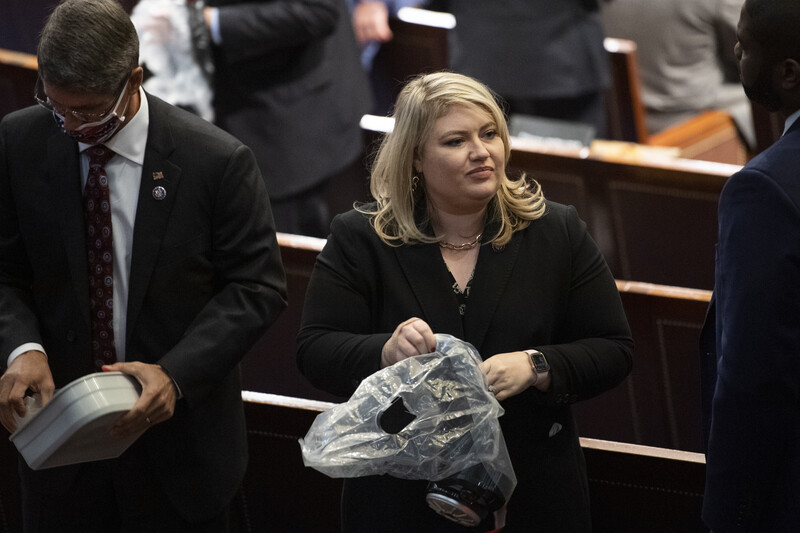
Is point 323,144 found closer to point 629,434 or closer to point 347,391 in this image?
point 629,434

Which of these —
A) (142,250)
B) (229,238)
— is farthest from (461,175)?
(142,250)

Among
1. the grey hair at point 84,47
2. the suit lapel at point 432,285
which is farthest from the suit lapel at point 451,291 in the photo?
the grey hair at point 84,47

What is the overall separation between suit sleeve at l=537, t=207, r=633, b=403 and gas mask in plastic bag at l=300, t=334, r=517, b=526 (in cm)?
15

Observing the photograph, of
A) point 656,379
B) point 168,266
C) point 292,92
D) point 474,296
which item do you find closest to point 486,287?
point 474,296

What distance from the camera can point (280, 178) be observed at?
3609 mm

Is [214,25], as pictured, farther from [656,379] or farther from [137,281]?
[656,379]

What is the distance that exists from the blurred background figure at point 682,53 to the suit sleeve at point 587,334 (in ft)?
11.0

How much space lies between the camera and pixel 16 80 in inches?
164

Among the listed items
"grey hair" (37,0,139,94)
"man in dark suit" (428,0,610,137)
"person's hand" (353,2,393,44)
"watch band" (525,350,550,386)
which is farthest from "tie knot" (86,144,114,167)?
"person's hand" (353,2,393,44)

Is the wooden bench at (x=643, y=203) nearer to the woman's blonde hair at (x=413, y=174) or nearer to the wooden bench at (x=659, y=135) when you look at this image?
the wooden bench at (x=659, y=135)

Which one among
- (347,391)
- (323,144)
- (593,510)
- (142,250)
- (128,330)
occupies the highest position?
(142,250)

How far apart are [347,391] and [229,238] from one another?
369 mm

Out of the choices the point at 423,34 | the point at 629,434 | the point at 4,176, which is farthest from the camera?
the point at 423,34

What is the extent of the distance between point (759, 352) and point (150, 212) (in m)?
1.10
